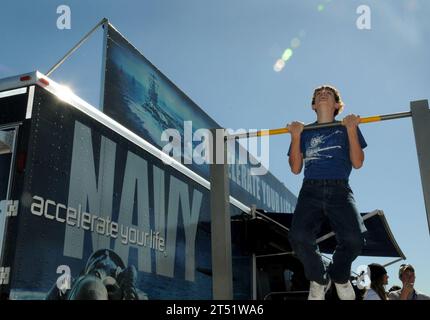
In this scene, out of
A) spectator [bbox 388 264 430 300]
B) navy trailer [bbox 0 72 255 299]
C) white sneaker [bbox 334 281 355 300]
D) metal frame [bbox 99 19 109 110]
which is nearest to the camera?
white sneaker [bbox 334 281 355 300]

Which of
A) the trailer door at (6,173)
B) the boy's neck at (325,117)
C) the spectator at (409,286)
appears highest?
the boy's neck at (325,117)

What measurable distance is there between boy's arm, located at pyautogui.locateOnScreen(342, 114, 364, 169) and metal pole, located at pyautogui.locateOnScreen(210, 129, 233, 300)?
0.80m

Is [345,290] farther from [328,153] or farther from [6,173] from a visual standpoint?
[6,173]

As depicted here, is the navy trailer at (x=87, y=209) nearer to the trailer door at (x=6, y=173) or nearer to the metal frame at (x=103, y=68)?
the trailer door at (x=6, y=173)

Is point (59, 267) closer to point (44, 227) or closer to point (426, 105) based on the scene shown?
point (44, 227)

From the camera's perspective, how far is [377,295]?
13.9 ft

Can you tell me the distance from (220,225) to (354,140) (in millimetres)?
978

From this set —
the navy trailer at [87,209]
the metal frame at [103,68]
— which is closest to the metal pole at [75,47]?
the metal frame at [103,68]

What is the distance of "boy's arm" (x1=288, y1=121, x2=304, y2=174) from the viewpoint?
9.97 feet

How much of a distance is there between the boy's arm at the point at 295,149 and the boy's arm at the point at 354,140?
0.97 feet

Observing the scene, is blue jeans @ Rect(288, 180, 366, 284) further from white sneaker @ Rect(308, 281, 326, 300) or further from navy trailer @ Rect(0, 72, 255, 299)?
navy trailer @ Rect(0, 72, 255, 299)

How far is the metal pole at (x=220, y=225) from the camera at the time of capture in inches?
111

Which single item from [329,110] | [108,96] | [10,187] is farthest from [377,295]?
[108,96]

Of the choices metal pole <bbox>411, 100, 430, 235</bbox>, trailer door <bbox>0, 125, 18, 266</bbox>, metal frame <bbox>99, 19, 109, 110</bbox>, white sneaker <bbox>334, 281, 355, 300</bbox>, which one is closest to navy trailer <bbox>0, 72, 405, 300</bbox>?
trailer door <bbox>0, 125, 18, 266</bbox>
